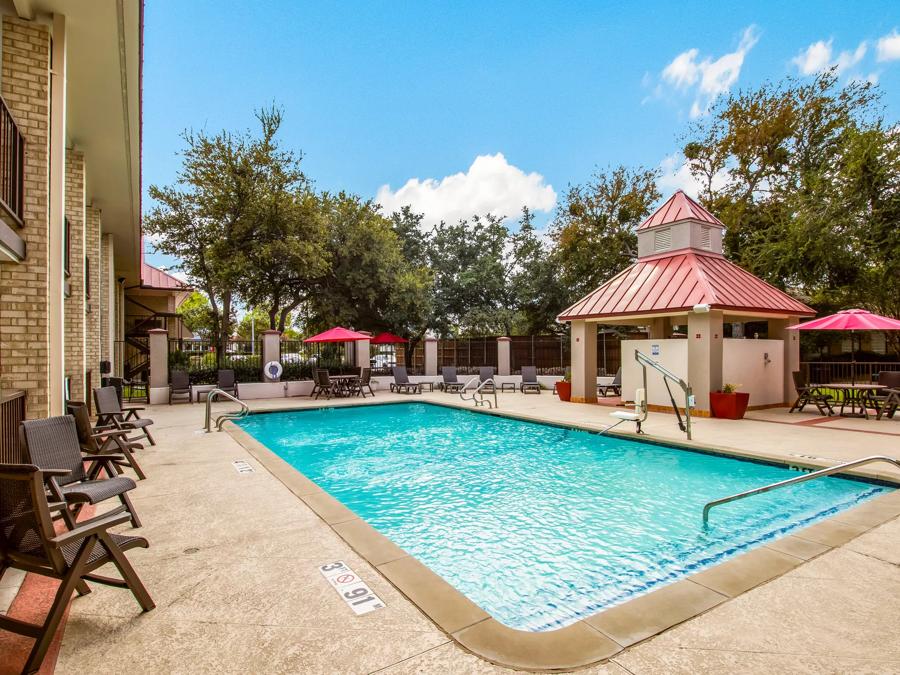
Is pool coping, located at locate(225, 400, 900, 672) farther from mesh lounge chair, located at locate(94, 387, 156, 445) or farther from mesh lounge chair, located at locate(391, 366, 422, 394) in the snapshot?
mesh lounge chair, located at locate(391, 366, 422, 394)

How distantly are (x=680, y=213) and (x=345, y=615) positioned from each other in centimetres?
1437

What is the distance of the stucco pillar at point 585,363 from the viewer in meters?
14.5

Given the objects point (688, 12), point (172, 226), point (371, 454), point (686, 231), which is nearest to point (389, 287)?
point (172, 226)

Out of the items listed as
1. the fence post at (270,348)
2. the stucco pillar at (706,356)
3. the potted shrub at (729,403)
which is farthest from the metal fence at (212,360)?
the potted shrub at (729,403)

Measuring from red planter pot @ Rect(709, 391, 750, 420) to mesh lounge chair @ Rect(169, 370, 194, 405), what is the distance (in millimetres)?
14944

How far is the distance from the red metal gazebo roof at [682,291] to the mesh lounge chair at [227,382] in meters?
10.9

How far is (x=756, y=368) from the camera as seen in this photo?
1277 cm

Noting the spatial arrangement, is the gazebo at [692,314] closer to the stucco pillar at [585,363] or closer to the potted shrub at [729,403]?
the stucco pillar at [585,363]

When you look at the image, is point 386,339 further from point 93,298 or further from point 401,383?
point 93,298

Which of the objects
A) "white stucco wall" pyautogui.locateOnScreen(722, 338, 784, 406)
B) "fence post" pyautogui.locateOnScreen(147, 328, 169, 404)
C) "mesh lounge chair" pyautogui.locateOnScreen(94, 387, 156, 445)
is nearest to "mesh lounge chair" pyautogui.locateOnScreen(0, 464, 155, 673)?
"mesh lounge chair" pyautogui.locateOnScreen(94, 387, 156, 445)

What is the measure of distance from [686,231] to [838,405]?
6020 mm

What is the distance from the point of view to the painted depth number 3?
2867 mm

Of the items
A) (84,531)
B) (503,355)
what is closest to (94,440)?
(84,531)

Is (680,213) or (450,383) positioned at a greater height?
(680,213)
